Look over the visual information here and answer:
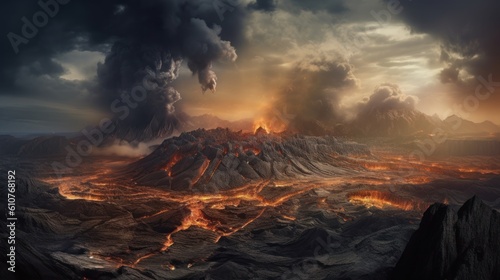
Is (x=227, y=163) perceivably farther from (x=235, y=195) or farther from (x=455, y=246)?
(x=455, y=246)

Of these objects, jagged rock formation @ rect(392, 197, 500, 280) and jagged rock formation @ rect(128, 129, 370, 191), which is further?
jagged rock formation @ rect(128, 129, 370, 191)

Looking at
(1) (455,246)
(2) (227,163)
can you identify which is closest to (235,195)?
(2) (227,163)

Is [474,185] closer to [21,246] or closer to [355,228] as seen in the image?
[355,228]

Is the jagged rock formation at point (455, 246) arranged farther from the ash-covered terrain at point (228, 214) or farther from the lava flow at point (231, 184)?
the lava flow at point (231, 184)

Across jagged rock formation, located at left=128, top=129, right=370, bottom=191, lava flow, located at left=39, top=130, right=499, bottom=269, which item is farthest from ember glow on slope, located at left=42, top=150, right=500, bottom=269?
jagged rock formation, located at left=128, top=129, right=370, bottom=191

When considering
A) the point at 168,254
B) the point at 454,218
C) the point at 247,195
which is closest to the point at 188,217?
the point at 168,254

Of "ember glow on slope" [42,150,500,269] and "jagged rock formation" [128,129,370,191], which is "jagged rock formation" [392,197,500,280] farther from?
"jagged rock formation" [128,129,370,191]
